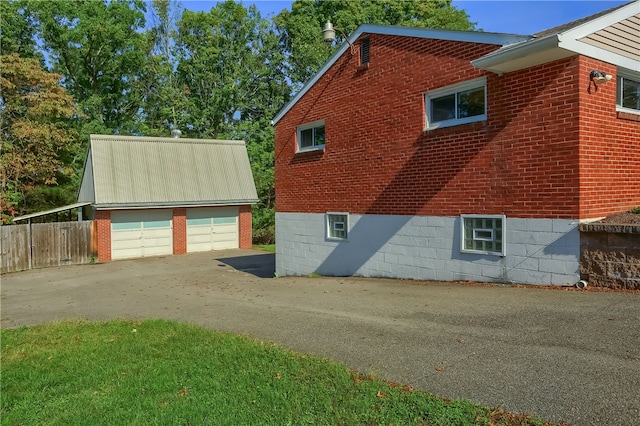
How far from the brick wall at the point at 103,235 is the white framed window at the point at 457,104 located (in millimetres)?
17847

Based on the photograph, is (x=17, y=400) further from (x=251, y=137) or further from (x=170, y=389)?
(x=251, y=137)

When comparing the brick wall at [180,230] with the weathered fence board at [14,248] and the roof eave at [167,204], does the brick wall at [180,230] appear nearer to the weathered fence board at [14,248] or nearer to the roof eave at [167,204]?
the roof eave at [167,204]

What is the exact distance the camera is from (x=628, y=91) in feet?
29.1

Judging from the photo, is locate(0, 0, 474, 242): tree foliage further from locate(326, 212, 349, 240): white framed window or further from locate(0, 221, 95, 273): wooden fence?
locate(326, 212, 349, 240): white framed window

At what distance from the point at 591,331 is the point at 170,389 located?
4806mm

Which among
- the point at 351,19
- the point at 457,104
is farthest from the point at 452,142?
the point at 351,19

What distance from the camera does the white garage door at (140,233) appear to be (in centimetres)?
2283

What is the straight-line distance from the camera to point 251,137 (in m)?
35.5

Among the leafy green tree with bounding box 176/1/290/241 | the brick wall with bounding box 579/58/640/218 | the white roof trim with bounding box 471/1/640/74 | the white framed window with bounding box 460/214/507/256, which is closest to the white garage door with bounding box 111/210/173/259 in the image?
the leafy green tree with bounding box 176/1/290/241

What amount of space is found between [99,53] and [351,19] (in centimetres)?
2011

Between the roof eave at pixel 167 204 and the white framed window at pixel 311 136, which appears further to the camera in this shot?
the roof eave at pixel 167 204

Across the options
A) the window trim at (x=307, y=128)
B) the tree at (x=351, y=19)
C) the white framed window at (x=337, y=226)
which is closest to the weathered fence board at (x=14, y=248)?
the window trim at (x=307, y=128)

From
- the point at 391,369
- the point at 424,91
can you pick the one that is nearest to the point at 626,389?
the point at 391,369

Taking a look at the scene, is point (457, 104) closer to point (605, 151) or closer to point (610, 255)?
point (605, 151)
